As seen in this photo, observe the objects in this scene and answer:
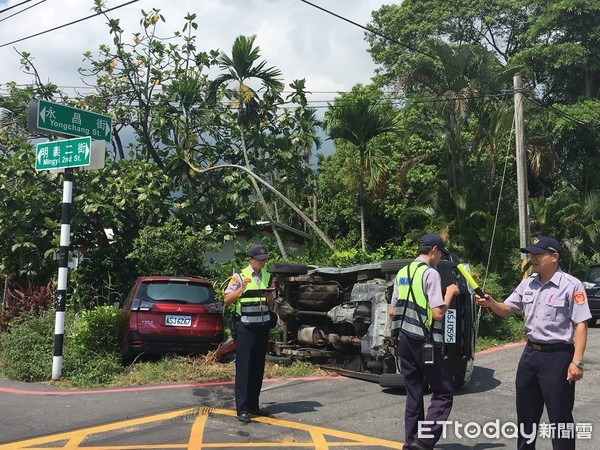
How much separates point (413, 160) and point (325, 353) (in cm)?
1265

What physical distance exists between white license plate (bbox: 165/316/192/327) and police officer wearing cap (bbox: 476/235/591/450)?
5494 mm

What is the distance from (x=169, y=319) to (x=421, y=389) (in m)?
4.93

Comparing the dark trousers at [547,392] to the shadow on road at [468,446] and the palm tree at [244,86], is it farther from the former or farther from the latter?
A: the palm tree at [244,86]

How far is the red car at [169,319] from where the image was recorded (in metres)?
9.17

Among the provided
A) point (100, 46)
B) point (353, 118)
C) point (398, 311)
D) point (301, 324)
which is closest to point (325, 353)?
point (301, 324)

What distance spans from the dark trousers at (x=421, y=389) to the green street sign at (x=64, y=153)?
17.6ft

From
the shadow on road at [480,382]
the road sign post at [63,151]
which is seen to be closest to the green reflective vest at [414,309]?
the shadow on road at [480,382]

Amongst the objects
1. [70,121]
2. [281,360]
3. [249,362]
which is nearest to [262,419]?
[249,362]

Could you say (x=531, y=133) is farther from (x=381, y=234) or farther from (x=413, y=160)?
(x=381, y=234)

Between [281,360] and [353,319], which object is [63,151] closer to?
[281,360]

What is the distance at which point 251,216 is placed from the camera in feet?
52.1

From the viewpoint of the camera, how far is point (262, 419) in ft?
21.3

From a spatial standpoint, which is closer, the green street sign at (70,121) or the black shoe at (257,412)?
the black shoe at (257,412)

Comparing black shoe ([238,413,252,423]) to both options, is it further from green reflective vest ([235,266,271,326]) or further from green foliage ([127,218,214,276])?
green foliage ([127,218,214,276])
